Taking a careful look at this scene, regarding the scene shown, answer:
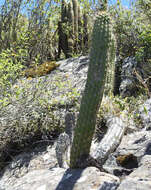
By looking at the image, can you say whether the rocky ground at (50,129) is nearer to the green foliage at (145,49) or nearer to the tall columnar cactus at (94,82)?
the tall columnar cactus at (94,82)

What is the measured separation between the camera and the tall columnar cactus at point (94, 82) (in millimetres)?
2316

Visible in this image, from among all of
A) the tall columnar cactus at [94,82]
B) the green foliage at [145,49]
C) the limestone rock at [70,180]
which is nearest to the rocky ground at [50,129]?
the limestone rock at [70,180]

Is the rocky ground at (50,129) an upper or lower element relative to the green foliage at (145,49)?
lower

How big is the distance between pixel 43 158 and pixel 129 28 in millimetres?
4329

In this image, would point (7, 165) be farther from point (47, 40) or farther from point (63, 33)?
point (47, 40)

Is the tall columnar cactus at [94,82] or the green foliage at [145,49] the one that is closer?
the tall columnar cactus at [94,82]

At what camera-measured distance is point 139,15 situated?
7.64m

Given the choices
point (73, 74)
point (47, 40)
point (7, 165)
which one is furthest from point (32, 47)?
point (7, 165)

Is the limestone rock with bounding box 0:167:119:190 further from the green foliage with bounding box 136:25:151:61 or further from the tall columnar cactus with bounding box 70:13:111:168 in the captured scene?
the green foliage with bounding box 136:25:151:61

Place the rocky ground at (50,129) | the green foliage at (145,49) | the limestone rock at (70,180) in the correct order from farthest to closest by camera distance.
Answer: the green foliage at (145,49) < the rocky ground at (50,129) < the limestone rock at (70,180)

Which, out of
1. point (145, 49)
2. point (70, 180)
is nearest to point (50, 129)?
point (70, 180)

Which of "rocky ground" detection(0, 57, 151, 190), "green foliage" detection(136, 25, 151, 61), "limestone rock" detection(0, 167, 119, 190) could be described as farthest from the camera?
"green foliage" detection(136, 25, 151, 61)

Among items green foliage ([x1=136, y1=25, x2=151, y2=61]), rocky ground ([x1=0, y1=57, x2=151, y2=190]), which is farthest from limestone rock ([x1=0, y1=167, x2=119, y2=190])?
green foliage ([x1=136, y1=25, x2=151, y2=61])

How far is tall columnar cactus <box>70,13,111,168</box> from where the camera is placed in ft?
7.60
